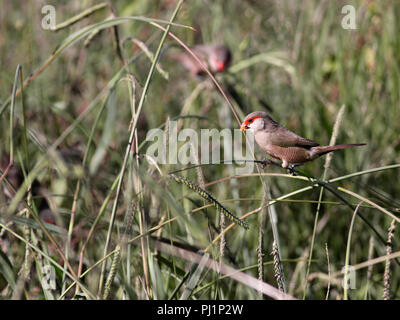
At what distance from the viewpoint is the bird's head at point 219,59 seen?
357cm

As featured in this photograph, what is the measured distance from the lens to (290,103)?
11.1ft

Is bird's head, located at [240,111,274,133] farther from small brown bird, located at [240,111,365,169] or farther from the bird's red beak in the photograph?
the bird's red beak

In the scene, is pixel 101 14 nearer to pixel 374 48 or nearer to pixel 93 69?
pixel 93 69

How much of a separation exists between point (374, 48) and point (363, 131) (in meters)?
0.69

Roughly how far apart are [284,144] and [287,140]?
0.02m

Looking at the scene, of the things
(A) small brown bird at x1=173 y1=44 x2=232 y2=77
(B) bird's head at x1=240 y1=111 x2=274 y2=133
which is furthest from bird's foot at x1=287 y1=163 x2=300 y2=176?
(A) small brown bird at x1=173 y1=44 x2=232 y2=77

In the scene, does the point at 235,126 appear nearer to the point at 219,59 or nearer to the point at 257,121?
the point at 219,59

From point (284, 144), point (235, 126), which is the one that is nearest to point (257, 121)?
point (284, 144)

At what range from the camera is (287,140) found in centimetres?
183

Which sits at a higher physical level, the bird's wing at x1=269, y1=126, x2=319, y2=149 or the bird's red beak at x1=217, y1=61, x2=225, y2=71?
the bird's red beak at x1=217, y1=61, x2=225, y2=71

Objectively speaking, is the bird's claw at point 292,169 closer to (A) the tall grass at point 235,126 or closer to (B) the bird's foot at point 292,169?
(B) the bird's foot at point 292,169

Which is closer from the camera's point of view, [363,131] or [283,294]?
[283,294]

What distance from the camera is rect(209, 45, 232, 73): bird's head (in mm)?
3574
